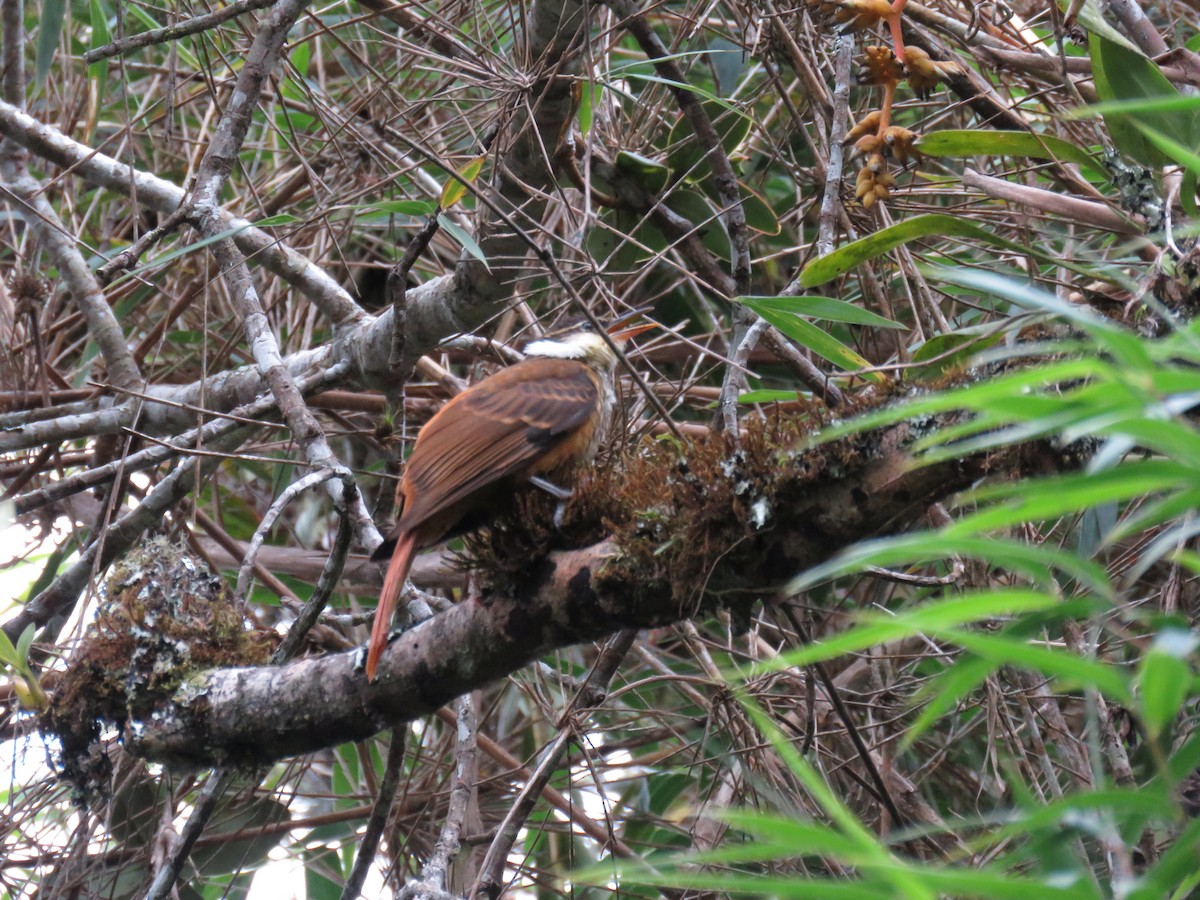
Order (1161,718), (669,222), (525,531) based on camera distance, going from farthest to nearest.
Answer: (669,222), (525,531), (1161,718)

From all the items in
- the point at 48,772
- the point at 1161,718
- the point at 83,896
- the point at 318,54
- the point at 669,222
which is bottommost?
the point at 83,896

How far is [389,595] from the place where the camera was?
2330mm

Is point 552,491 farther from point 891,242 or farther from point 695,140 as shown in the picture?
point 695,140

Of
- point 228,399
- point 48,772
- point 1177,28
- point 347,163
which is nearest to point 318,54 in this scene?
point 347,163

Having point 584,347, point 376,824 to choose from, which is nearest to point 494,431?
point 584,347

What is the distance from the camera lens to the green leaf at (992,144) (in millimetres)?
1983

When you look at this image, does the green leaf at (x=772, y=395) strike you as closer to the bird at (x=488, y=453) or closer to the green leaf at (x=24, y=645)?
the bird at (x=488, y=453)

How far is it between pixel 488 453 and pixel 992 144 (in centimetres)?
130

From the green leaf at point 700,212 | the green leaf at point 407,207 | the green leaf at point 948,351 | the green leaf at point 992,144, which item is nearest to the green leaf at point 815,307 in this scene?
the green leaf at point 948,351

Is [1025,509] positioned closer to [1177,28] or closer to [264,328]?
[264,328]

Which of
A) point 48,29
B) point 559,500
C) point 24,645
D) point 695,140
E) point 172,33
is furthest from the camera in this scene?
point 695,140

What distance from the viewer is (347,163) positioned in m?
3.54

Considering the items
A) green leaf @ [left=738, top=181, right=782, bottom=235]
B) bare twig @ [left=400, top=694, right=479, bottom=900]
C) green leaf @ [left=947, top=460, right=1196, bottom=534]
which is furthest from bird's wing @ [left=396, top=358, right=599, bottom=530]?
green leaf @ [left=947, top=460, right=1196, bottom=534]

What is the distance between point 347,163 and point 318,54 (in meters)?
0.95
